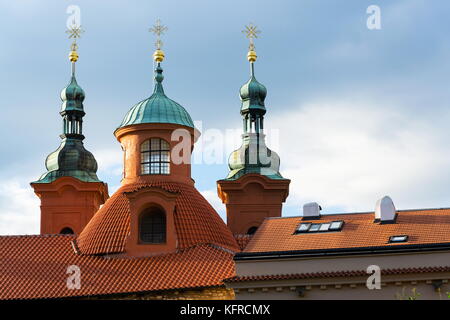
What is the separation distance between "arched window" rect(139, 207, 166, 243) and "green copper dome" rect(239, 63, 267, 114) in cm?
1562

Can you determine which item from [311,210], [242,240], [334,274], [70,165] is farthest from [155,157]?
[334,274]

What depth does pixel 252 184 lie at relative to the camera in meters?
59.0

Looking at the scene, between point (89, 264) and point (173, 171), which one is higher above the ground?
point (173, 171)

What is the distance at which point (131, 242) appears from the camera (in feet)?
151

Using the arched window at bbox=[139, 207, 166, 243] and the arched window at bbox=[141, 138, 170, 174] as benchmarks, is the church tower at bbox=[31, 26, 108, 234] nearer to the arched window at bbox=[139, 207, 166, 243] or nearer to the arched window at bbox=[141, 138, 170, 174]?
the arched window at bbox=[141, 138, 170, 174]

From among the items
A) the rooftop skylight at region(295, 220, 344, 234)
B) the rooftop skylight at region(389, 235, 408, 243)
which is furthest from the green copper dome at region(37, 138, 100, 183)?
the rooftop skylight at region(389, 235, 408, 243)

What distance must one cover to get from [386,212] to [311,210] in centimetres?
356

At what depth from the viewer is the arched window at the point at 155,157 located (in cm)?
5056

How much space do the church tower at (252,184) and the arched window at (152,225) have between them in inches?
442

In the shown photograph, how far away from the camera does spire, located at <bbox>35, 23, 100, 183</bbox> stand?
61094 millimetres

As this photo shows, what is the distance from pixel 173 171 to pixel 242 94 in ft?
44.6

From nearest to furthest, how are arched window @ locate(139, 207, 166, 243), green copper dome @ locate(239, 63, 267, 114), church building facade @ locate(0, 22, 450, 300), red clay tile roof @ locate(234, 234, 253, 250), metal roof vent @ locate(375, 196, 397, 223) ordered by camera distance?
church building facade @ locate(0, 22, 450, 300) → metal roof vent @ locate(375, 196, 397, 223) → arched window @ locate(139, 207, 166, 243) → red clay tile roof @ locate(234, 234, 253, 250) → green copper dome @ locate(239, 63, 267, 114)
